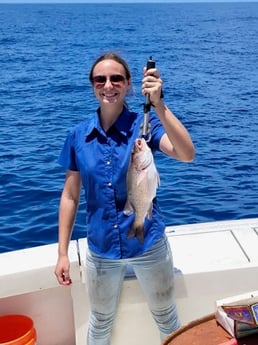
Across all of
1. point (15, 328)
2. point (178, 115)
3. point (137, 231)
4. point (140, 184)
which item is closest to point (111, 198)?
point (137, 231)

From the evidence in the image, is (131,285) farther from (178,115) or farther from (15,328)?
(178,115)

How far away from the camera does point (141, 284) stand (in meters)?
3.41

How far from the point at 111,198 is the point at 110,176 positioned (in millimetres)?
119

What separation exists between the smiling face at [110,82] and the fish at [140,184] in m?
0.34

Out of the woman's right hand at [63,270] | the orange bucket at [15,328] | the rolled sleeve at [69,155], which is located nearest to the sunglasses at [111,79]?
the rolled sleeve at [69,155]

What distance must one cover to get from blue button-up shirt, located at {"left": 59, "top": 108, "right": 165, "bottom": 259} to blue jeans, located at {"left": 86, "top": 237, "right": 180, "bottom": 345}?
67 millimetres

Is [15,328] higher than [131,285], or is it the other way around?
[131,285]

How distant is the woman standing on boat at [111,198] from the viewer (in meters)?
3.20

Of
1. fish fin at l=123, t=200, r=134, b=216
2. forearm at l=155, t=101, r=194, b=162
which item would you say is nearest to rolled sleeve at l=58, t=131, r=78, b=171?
fish fin at l=123, t=200, r=134, b=216

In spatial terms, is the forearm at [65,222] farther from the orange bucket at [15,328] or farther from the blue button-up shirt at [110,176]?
the orange bucket at [15,328]

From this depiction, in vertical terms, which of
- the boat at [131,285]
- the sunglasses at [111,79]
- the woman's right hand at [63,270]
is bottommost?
the boat at [131,285]

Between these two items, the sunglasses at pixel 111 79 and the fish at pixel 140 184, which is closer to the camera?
the fish at pixel 140 184

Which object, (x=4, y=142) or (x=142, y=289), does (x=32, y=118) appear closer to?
(x=4, y=142)

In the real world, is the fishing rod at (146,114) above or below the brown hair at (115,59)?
below
